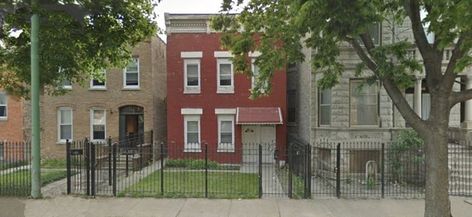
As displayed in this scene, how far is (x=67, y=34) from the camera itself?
12578 mm

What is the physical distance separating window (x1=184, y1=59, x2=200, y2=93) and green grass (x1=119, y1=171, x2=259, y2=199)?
5492 millimetres

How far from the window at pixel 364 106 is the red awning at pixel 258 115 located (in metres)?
4.95

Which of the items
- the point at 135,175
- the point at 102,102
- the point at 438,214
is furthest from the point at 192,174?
the point at 438,214

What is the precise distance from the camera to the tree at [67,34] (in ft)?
40.1

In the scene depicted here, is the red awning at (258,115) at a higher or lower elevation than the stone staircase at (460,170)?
higher

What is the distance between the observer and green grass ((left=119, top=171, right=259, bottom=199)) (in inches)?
463

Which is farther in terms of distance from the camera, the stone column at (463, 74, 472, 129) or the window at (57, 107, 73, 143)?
the window at (57, 107, 73, 143)

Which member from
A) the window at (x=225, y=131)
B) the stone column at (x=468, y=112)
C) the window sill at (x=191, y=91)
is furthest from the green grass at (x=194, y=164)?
the stone column at (x=468, y=112)

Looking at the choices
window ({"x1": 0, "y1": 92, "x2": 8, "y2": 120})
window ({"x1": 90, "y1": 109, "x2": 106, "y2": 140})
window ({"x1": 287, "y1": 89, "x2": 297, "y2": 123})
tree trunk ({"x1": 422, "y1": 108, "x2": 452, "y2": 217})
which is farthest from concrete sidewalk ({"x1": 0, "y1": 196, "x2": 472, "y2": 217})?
window ({"x1": 0, "y1": 92, "x2": 8, "y2": 120})

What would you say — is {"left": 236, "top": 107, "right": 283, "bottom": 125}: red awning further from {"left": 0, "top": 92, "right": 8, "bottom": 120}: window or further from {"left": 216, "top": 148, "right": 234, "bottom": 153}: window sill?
{"left": 0, "top": 92, "right": 8, "bottom": 120}: window

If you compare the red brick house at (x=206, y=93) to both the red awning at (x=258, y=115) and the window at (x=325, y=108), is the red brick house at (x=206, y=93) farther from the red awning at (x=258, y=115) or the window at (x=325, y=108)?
the window at (x=325, y=108)

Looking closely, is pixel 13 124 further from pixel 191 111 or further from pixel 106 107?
pixel 191 111

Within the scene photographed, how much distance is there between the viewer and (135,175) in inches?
639

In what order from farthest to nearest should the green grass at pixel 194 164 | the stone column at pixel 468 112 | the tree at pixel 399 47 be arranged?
the green grass at pixel 194 164, the stone column at pixel 468 112, the tree at pixel 399 47
